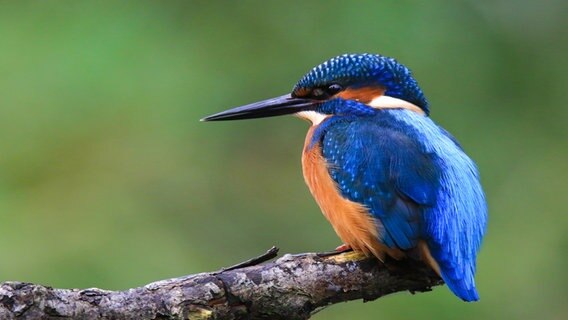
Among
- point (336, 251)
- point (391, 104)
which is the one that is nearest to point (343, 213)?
point (336, 251)

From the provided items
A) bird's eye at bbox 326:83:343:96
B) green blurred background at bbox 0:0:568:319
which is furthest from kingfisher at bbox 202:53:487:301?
green blurred background at bbox 0:0:568:319

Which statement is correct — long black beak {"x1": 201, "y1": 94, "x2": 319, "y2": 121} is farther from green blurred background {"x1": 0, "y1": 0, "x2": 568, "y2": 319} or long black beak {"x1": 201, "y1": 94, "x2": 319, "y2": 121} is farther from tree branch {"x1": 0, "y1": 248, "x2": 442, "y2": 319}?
green blurred background {"x1": 0, "y1": 0, "x2": 568, "y2": 319}

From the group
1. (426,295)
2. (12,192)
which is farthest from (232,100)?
(426,295)

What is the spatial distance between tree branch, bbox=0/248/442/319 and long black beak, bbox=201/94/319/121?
2.25 feet

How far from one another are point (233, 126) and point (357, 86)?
175 centimetres

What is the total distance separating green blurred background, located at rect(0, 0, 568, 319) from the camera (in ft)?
14.8

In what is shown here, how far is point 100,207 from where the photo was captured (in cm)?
467

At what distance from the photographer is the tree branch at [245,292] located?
2572 millimetres

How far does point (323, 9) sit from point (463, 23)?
71 cm

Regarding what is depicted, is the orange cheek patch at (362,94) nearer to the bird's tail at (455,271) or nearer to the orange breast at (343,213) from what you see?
the orange breast at (343,213)

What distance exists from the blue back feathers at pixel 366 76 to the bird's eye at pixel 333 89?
1cm

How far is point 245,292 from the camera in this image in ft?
9.34

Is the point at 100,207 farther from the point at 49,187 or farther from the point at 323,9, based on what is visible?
the point at 323,9

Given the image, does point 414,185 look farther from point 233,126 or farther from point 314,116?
point 233,126
